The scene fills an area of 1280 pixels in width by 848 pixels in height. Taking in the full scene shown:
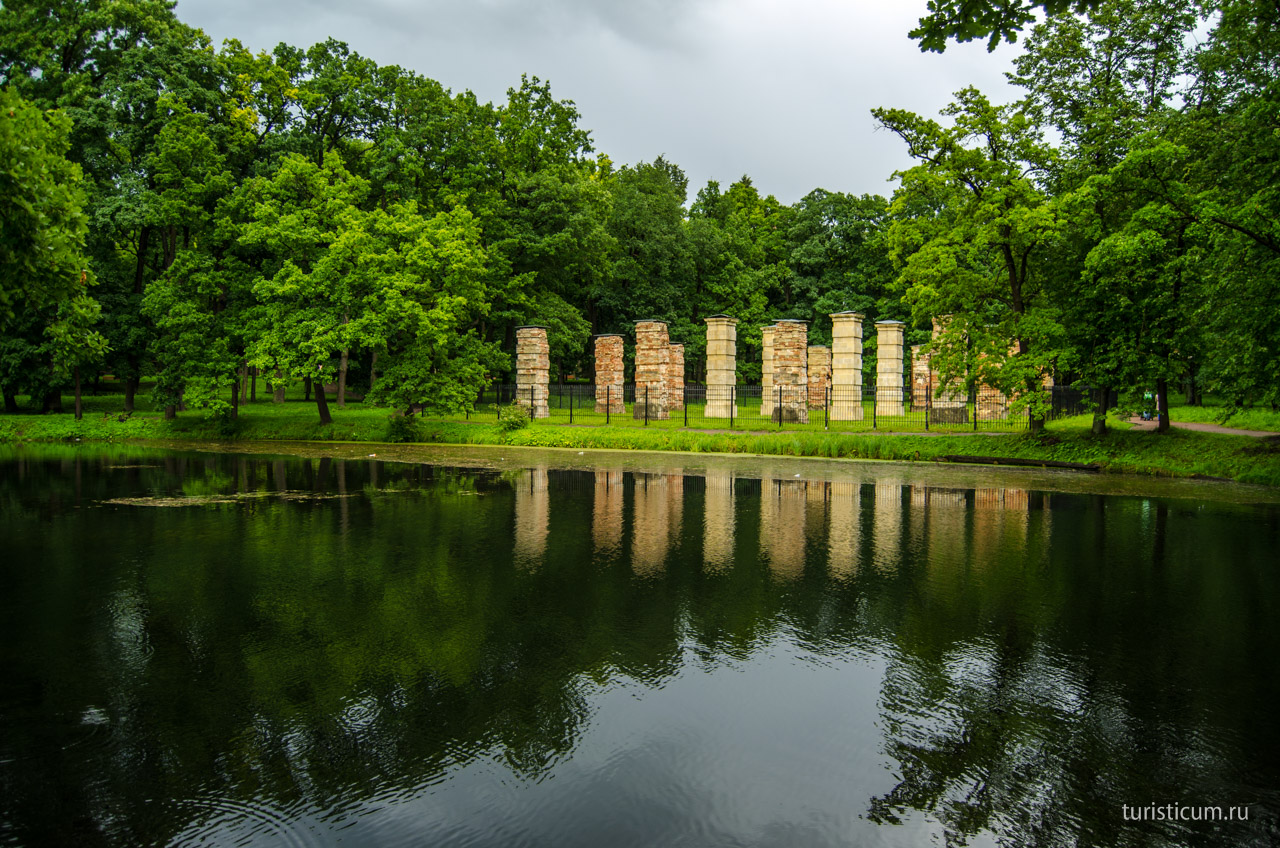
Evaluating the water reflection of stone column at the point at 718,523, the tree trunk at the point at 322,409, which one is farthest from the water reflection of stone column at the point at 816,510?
the tree trunk at the point at 322,409

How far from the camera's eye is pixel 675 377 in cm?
3659

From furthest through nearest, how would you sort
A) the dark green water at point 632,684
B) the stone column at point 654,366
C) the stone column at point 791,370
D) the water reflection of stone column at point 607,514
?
the stone column at point 654,366, the stone column at point 791,370, the water reflection of stone column at point 607,514, the dark green water at point 632,684

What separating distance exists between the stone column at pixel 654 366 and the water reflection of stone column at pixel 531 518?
1638 cm

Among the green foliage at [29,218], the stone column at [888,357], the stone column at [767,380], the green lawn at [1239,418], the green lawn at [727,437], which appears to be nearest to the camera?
the green foliage at [29,218]

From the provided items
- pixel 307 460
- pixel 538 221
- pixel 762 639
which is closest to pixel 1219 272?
pixel 762 639

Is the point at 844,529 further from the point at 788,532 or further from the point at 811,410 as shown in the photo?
the point at 811,410

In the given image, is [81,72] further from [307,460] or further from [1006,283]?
[1006,283]

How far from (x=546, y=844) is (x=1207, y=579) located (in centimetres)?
788

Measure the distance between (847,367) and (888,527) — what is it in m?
21.9

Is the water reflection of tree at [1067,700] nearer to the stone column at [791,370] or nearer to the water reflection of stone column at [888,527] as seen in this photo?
the water reflection of stone column at [888,527]

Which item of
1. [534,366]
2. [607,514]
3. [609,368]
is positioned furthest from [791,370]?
[607,514]

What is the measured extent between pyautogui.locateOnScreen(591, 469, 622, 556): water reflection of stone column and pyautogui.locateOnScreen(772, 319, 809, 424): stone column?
49.3ft

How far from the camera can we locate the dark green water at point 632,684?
3.95 metres

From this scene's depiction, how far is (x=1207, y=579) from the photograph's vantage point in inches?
333
